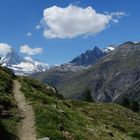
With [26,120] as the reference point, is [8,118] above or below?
above

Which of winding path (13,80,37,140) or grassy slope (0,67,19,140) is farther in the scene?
winding path (13,80,37,140)

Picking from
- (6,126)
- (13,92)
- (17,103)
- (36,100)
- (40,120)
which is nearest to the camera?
(6,126)

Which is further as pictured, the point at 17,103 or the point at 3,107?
the point at 17,103

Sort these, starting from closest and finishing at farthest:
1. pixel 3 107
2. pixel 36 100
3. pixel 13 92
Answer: pixel 3 107, pixel 36 100, pixel 13 92

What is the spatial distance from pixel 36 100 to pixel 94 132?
11624 mm

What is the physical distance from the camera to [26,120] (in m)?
45.3

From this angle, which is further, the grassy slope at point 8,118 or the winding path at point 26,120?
the winding path at point 26,120

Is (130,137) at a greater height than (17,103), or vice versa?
(17,103)

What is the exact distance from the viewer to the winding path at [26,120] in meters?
40.7

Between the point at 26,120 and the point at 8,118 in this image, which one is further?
the point at 26,120

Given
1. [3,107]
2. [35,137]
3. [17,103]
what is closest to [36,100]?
[17,103]

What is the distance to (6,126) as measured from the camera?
138 feet

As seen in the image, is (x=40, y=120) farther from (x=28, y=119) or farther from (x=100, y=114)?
(x=100, y=114)

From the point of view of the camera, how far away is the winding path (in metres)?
40.7
